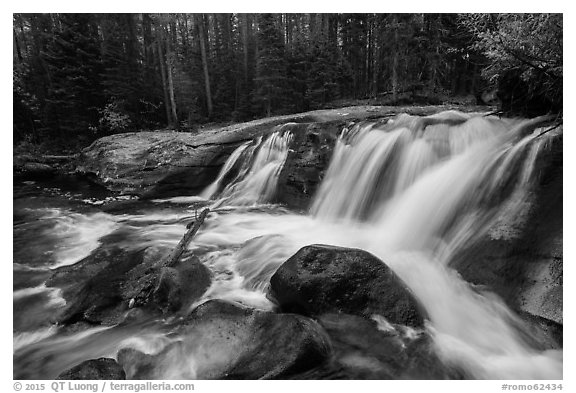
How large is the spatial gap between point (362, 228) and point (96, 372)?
15.4 ft

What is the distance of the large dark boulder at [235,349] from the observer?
2920 mm

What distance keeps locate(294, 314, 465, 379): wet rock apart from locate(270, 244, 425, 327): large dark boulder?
11cm

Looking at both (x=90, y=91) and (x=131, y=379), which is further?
(x=90, y=91)

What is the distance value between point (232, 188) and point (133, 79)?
34.1 feet

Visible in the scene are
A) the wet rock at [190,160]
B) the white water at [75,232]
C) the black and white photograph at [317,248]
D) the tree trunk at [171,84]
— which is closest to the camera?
the black and white photograph at [317,248]

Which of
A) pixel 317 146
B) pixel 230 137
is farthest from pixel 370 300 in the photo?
pixel 230 137

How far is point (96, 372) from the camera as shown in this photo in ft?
9.18

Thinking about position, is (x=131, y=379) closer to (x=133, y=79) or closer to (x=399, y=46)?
(x=133, y=79)

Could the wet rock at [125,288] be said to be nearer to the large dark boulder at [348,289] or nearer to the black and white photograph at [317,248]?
the black and white photograph at [317,248]

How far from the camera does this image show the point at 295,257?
4.12 m

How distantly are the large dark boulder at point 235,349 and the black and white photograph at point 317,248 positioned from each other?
2 cm

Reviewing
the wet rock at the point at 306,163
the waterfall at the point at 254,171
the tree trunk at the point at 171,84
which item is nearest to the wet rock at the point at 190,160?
the wet rock at the point at 306,163

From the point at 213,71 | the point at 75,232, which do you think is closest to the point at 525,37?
the point at 75,232

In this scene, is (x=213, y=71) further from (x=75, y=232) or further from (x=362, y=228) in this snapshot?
(x=362, y=228)
